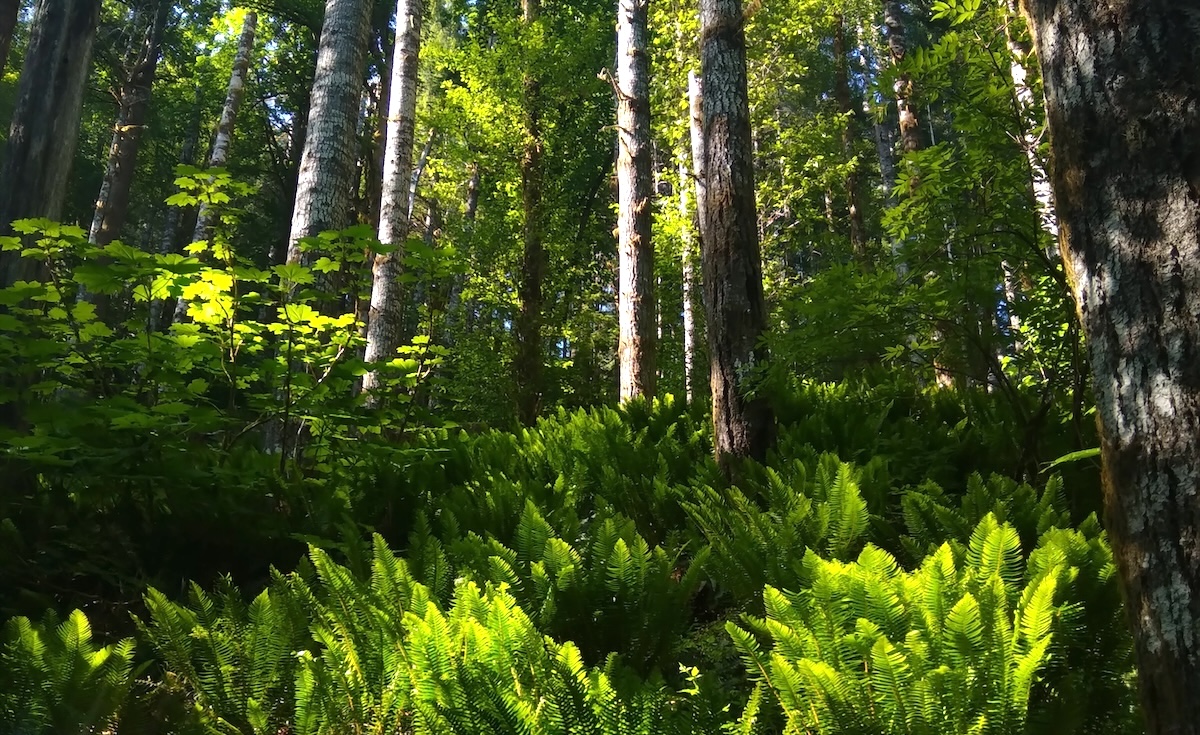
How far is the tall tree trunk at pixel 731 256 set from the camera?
495 cm

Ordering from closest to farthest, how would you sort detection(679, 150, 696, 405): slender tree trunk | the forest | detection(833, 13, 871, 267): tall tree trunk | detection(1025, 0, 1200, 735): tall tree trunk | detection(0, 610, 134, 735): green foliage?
detection(1025, 0, 1200, 735): tall tree trunk
the forest
detection(0, 610, 134, 735): green foliage
detection(679, 150, 696, 405): slender tree trunk
detection(833, 13, 871, 267): tall tree trunk

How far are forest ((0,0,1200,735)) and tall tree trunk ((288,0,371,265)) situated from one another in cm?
3

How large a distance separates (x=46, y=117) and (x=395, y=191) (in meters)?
3.96

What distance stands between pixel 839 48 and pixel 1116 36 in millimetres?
16226

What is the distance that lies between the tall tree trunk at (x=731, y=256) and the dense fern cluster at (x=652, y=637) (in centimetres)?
130

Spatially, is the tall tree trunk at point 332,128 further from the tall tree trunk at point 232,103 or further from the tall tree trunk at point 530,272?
the tall tree trunk at point 232,103

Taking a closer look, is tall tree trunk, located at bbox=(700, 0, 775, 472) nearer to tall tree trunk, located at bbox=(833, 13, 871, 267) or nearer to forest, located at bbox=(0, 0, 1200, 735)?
forest, located at bbox=(0, 0, 1200, 735)

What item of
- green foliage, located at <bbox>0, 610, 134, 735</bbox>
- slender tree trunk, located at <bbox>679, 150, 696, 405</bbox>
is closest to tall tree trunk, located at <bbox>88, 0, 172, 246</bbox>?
slender tree trunk, located at <bbox>679, 150, 696, 405</bbox>

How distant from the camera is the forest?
158 cm

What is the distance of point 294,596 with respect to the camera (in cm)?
256

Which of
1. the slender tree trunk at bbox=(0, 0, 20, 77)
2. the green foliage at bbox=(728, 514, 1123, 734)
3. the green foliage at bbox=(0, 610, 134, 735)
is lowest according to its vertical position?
the green foliage at bbox=(0, 610, 134, 735)

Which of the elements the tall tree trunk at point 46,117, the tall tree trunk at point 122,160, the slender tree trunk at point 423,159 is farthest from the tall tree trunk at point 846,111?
the tall tree trunk at point 122,160

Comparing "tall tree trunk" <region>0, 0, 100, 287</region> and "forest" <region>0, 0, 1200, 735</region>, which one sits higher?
"tall tree trunk" <region>0, 0, 100, 287</region>

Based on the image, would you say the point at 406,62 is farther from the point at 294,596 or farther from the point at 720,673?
the point at 720,673
